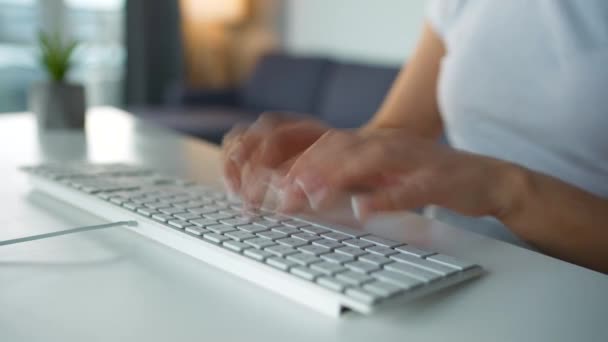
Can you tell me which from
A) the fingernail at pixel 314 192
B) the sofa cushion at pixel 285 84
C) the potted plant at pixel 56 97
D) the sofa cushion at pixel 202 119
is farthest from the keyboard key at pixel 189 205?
the sofa cushion at pixel 285 84

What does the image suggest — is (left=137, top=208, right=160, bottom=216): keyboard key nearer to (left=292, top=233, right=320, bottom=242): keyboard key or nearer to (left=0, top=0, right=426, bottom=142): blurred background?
(left=292, top=233, right=320, bottom=242): keyboard key

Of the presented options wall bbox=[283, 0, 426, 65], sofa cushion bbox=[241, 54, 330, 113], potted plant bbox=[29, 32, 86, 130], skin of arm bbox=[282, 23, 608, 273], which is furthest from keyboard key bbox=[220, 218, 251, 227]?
sofa cushion bbox=[241, 54, 330, 113]

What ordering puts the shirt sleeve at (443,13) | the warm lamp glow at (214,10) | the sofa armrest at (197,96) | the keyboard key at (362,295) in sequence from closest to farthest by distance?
the keyboard key at (362,295)
the shirt sleeve at (443,13)
the sofa armrest at (197,96)
the warm lamp glow at (214,10)

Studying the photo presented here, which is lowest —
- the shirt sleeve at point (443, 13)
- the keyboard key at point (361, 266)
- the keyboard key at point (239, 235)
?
the keyboard key at point (239, 235)

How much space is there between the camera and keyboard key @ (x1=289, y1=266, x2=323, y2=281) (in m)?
0.38

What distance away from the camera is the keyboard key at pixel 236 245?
431 millimetres

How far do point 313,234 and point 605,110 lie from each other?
1.47 ft

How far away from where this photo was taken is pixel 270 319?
1.21ft

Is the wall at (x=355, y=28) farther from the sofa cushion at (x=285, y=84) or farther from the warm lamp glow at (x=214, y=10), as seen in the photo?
the warm lamp glow at (x=214, y=10)

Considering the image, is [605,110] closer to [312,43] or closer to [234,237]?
[234,237]

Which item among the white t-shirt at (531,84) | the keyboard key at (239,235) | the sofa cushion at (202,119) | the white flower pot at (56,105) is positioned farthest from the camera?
the sofa cushion at (202,119)

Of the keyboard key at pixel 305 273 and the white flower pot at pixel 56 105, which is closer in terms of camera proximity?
the keyboard key at pixel 305 273

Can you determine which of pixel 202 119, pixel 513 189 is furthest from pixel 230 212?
pixel 202 119

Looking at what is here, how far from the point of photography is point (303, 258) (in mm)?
405
